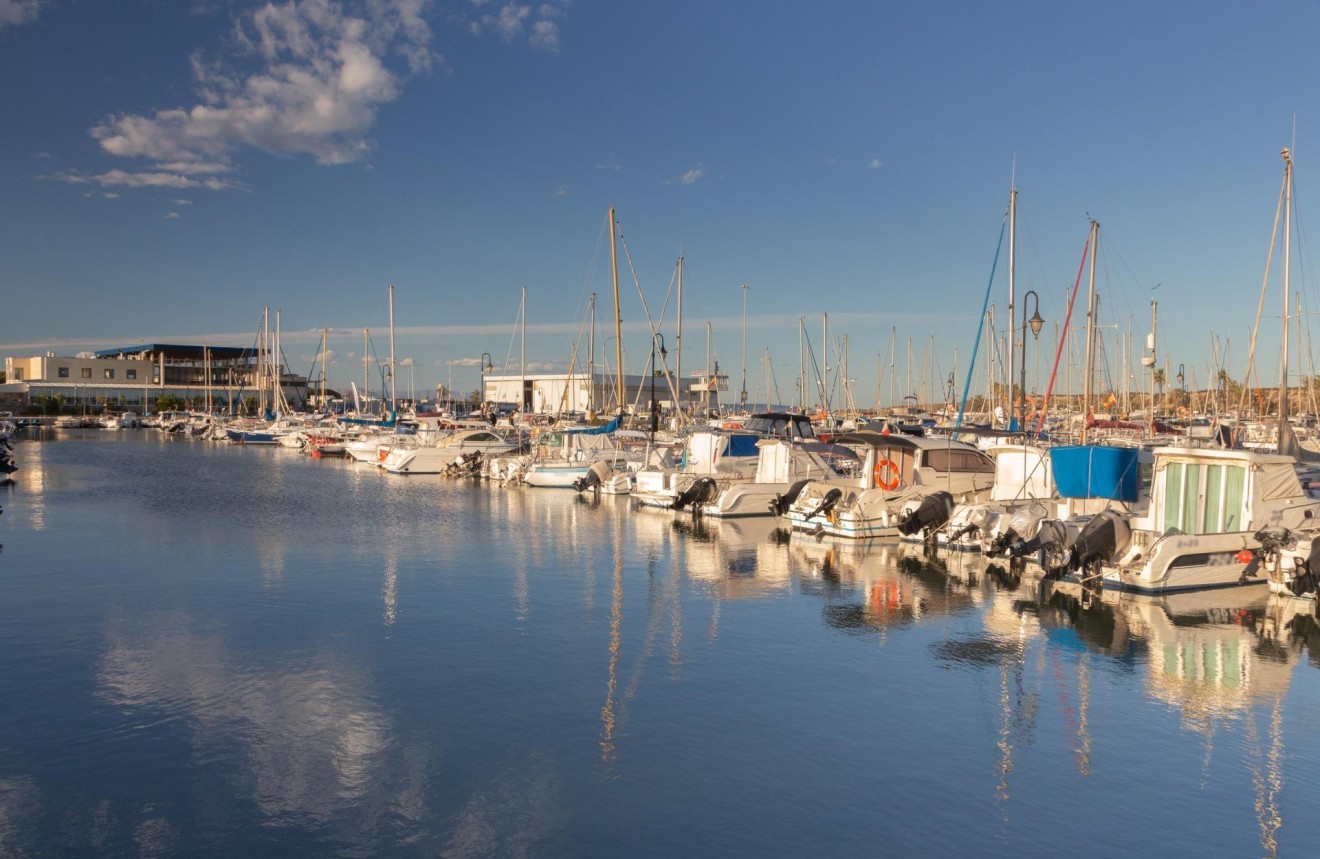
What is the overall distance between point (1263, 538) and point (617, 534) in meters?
19.6

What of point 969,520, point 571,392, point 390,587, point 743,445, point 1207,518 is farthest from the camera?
point 571,392

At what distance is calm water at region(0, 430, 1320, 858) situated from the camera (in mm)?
10812

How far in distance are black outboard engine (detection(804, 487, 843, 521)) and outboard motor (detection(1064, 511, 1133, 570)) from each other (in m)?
9.91

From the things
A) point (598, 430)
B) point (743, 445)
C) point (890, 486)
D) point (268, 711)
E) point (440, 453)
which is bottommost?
point (268, 711)

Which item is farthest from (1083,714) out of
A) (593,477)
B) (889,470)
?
(593,477)

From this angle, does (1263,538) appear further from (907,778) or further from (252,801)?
(252,801)

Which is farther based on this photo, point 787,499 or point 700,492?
point 700,492

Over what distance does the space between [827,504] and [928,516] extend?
3696 mm

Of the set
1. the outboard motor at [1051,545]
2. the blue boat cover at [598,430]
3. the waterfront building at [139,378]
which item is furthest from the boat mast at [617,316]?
the waterfront building at [139,378]

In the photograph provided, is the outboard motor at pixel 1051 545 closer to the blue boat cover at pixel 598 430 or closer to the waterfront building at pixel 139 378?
the blue boat cover at pixel 598 430

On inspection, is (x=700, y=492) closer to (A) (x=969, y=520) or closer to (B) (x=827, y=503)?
(B) (x=827, y=503)

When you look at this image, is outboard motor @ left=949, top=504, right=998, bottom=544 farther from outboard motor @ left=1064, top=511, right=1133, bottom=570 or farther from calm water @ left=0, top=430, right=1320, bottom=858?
outboard motor @ left=1064, top=511, right=1133, bottom=570

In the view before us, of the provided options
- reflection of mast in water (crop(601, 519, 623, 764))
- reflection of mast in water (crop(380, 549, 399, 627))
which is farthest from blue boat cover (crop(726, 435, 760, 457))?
reflection of mast in water (crop(380, 549, 399, 627))

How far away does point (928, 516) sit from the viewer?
30.4 m
